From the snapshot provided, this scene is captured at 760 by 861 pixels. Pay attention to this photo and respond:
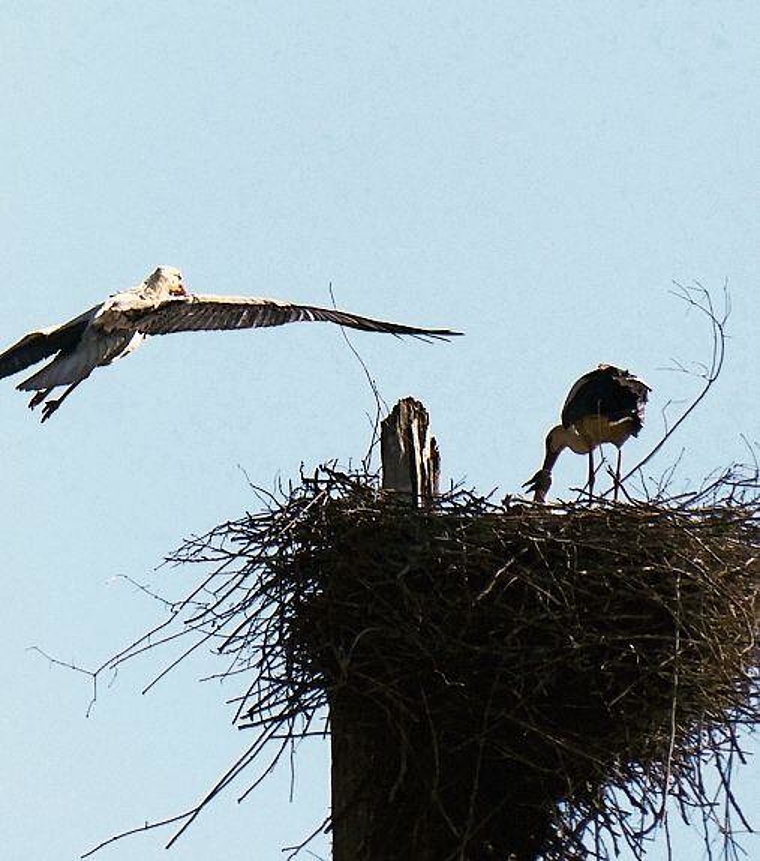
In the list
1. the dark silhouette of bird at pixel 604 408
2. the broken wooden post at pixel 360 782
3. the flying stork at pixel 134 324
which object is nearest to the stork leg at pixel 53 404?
the flying stork at pixel 134 324

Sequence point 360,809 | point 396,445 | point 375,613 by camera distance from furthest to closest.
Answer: point 396,445 < point 375,613 < point 360,809

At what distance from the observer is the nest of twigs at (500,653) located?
686 centimetres

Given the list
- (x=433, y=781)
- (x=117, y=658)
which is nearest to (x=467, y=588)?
(x=433, y=781)

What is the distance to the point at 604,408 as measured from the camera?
1047cm

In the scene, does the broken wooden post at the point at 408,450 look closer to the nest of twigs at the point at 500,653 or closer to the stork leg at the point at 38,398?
the nest of twigs at the point at 500,653

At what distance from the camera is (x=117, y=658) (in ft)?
24.2

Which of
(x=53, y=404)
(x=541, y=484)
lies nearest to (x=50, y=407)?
(x=53, y=404)

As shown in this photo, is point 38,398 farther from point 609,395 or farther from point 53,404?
point 609,395

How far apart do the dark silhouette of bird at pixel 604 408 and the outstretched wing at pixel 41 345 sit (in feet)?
8.26

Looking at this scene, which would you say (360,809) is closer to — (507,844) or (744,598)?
(507,844)

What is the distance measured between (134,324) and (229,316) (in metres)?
0.65

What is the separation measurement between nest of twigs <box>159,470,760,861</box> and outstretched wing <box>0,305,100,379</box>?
3.39 metres

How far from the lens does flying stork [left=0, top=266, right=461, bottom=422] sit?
10.4m

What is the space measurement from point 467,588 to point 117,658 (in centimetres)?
128
